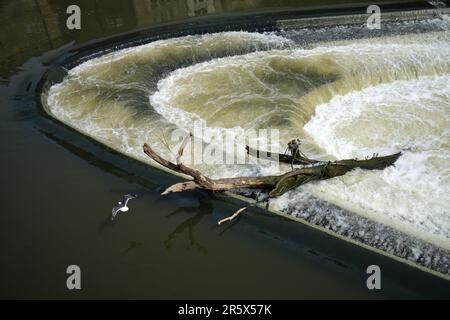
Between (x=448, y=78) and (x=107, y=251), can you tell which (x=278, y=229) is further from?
(x=448, y=78)

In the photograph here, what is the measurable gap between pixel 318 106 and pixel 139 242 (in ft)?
15.7

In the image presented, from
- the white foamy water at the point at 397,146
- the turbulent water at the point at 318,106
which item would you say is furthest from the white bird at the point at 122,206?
the white foamy water at the point at 397,146

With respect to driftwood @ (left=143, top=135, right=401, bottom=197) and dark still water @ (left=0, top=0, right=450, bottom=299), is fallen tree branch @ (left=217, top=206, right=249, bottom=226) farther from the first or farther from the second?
driftwood @ (left=143, top=135, right=401, bottom=197)

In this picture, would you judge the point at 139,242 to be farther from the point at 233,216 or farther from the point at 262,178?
the point at 262,178

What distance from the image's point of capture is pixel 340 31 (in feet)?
34.5

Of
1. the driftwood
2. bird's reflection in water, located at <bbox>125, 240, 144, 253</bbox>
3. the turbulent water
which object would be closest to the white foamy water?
the turbulent water

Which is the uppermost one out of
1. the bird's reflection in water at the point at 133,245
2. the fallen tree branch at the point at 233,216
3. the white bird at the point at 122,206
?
the white bird at the point at 122,206

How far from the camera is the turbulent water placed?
502 centimetres

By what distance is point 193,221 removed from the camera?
4.79m

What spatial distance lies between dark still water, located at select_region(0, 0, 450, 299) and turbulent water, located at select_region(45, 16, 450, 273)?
0.40m

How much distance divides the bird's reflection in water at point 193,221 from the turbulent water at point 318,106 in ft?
2.56

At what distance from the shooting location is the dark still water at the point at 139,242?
4.01 metres

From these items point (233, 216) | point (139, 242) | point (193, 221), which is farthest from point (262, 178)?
point (139, 242)

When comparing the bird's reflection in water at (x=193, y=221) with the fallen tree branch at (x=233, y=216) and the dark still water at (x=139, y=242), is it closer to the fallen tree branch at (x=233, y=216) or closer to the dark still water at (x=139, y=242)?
the dark still water at (x=139, y=242)
